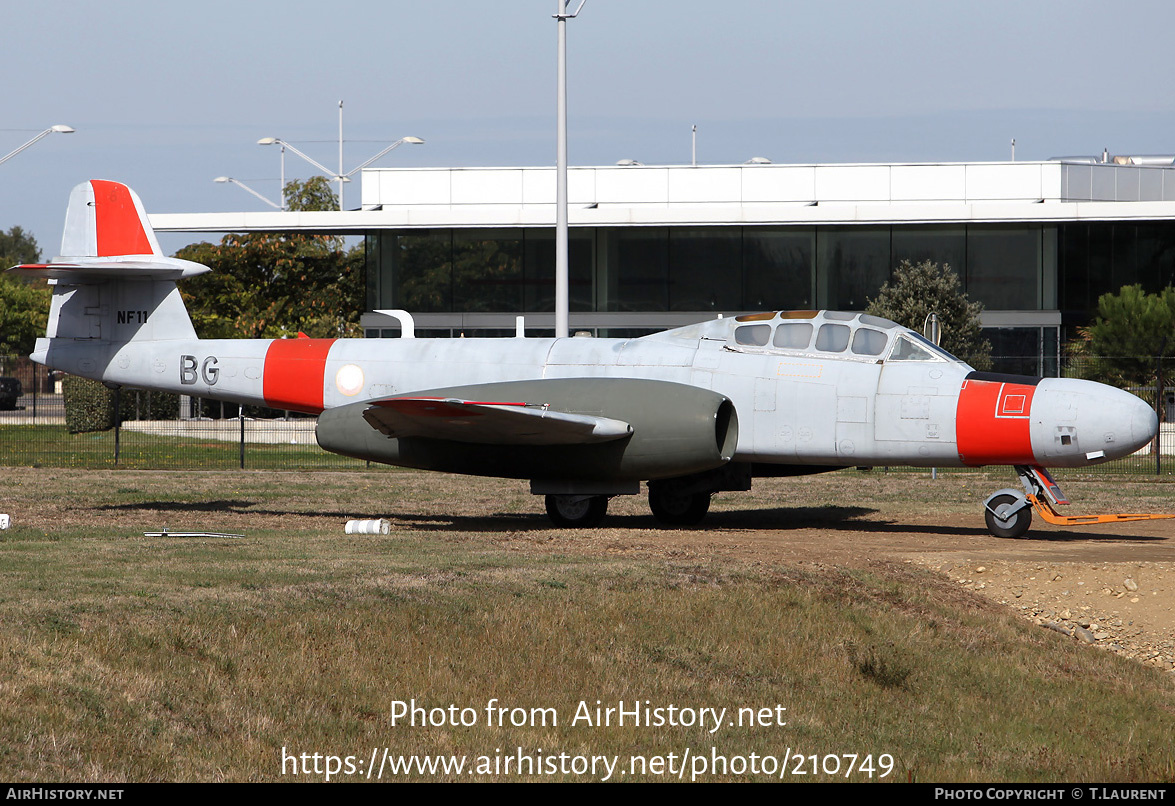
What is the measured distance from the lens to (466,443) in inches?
631

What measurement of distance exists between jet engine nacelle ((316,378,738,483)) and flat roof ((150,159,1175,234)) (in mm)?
25047

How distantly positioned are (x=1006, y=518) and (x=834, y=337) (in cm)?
317

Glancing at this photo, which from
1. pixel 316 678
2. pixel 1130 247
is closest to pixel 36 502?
pixel 316 678

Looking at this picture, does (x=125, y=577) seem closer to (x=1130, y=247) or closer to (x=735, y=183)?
(x=735, y=183)

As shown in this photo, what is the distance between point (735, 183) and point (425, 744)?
36.7m

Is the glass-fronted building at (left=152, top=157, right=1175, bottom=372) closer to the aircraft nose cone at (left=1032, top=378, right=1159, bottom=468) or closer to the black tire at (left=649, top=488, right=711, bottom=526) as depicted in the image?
the black tire at (left=649, top=488, right=711, bottom=526)

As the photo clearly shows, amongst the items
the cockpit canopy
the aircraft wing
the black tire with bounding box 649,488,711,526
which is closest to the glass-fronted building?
the black tire with bounding box 649,488,711,526

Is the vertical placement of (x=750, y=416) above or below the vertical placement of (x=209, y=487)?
above

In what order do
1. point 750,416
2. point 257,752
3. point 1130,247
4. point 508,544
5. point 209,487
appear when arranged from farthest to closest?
1. point 1130,247
2. point 209,487
3. point 750,416
4. point 508,544
5. point 257,752

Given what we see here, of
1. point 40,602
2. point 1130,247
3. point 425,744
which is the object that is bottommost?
point 425,744

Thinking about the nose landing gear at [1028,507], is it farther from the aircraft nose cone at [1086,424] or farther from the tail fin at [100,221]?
the tail fin at [100,221]

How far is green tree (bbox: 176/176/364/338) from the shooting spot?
5366cm

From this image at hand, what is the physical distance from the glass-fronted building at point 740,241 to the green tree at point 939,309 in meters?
5.78

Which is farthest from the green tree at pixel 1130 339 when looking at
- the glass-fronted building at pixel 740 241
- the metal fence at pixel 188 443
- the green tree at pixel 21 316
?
the green tree at pixel 21 316
